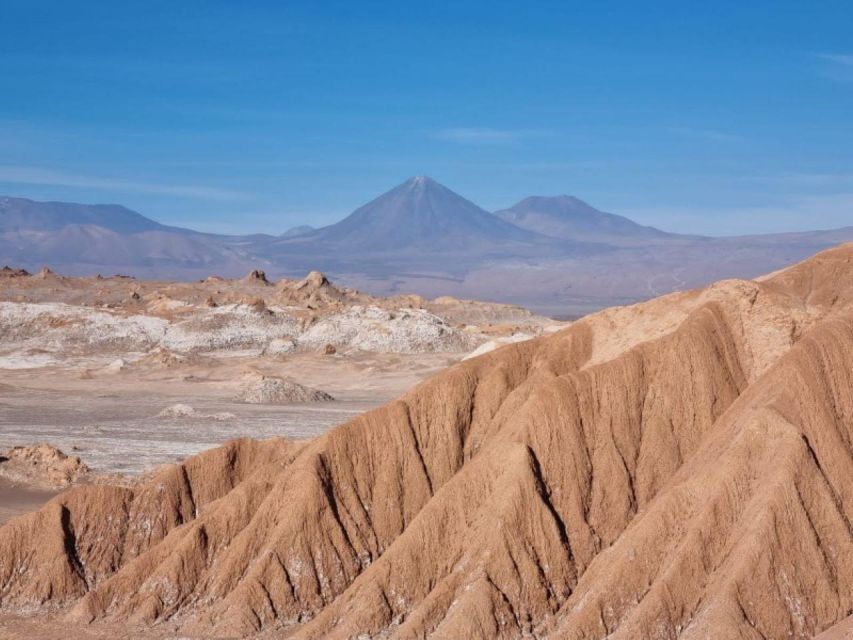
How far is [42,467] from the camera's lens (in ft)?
123

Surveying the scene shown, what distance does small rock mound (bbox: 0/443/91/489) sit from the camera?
3653 centimetres

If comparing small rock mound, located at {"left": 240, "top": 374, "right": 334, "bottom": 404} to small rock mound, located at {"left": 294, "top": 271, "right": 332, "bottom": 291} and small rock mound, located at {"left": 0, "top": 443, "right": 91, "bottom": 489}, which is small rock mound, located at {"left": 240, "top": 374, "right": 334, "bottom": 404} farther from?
small rock mound, located at {"left": 294, "top": 271, "right": 332, "bottom": 291}

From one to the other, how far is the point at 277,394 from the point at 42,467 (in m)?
27.8

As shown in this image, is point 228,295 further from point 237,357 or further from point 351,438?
point 351,438

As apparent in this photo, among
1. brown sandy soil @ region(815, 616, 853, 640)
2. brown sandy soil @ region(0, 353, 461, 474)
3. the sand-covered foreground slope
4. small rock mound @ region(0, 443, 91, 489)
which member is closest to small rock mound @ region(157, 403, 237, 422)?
brown sandy soil @ region(0, 353, 461, 474)

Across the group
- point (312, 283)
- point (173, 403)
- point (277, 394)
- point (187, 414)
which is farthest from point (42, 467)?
point (312, 283)

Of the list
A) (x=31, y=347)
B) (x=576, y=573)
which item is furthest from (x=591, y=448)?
(x=31, y=347)

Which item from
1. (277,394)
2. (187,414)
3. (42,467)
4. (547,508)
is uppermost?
(547,508)

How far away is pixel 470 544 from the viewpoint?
63.2ft

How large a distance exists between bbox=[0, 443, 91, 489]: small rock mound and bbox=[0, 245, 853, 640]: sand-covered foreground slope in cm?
1379

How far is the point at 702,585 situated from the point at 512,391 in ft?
21.1

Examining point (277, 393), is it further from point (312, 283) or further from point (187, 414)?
point (312, 283)

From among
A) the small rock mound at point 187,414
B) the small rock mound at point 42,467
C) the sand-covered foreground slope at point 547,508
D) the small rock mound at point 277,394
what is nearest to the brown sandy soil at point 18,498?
the small rock mound at point 42,467

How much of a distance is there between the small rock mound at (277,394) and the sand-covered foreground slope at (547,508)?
4018 cm
